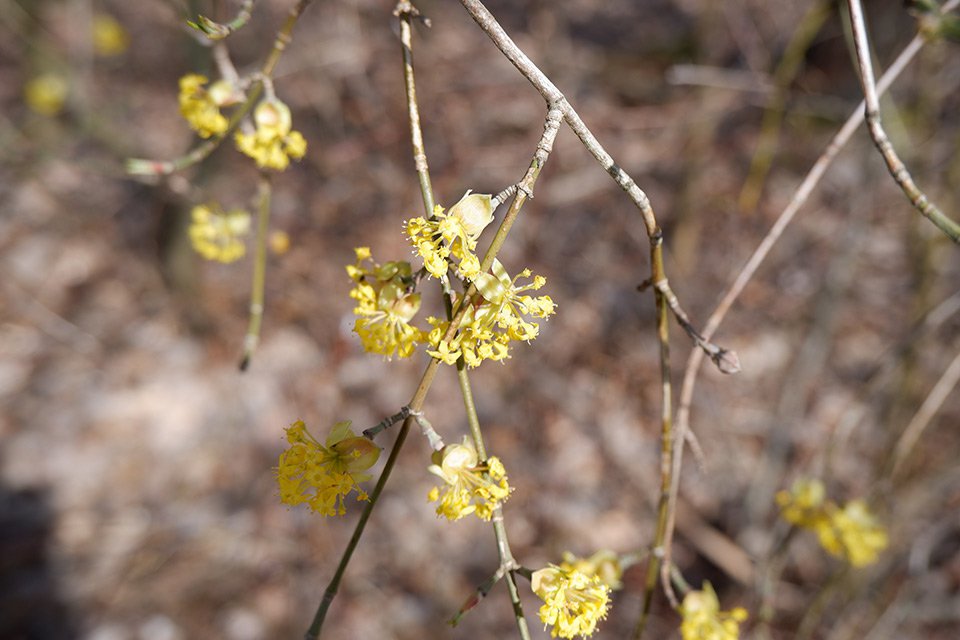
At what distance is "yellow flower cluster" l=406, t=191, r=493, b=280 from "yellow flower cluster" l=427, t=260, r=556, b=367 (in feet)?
0.16

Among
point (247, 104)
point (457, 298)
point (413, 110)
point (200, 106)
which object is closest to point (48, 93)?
point (200, 106)

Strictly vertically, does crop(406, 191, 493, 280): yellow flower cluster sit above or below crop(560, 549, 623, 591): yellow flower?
above

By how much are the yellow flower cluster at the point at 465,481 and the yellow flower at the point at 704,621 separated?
2.46 ft

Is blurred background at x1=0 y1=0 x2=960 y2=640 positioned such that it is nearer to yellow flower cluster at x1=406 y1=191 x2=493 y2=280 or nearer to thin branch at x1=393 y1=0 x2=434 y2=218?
thin branch at x1=393 y1=0 x2=434 y2=218

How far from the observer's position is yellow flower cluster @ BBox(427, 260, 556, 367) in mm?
1031

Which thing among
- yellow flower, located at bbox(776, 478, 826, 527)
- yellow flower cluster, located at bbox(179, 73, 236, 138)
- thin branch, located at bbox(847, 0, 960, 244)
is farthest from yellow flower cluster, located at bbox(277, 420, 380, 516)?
yellow flower, located at bbox(776, 478, 826, 527)

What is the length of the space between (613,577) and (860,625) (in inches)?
91.6

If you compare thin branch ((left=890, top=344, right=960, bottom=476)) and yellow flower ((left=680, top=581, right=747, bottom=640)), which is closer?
yellow flower ((left=680, top=581, right=747, bottom=640))

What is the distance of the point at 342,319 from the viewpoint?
4.42m

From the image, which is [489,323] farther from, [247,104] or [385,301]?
[247,104]

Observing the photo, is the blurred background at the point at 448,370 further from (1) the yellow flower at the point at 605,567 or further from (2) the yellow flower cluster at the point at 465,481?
(2) the yellow flower cluster at the point at 465,481

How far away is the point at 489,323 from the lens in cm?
110

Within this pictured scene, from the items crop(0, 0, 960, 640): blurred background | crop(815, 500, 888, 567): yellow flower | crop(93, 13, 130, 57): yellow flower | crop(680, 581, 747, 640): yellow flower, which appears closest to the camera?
crop(680, 581, 747, 640): yellow flower

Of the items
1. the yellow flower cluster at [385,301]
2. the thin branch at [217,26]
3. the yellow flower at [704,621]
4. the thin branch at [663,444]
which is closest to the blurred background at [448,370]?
the yellow flower at [704,621]
